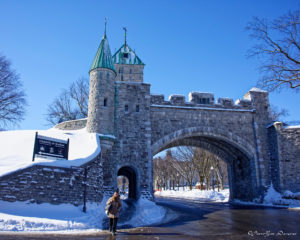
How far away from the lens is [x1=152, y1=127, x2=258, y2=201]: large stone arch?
18.0 m

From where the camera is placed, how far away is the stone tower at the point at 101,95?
15734 millimetres

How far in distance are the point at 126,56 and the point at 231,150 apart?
76.5 feet

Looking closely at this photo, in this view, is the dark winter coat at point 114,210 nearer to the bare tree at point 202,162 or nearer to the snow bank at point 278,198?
the snow bank at point 278,198

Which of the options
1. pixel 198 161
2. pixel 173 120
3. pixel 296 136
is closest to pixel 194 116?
pixel 173 120

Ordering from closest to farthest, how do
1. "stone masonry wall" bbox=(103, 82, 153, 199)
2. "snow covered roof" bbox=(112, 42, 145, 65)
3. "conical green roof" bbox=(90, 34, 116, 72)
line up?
1. "stone masonry wall" bbox=(103, 82, 153, 199)
2. "conical green roof" bbox=(90, 34, 116, 72)
3. "snow covered roof" bbox=(112, 42, 145, 65)

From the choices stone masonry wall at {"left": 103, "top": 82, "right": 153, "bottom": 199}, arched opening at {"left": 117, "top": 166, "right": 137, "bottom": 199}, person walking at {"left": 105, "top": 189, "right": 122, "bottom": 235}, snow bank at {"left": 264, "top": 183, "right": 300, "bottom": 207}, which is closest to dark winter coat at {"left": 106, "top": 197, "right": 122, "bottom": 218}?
person walking at {"left": 105, "top": 189, "right": 122, "bottom": 235}

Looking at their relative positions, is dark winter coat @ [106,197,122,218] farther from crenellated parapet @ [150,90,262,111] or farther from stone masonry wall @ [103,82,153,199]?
crenellated parapet @ [150,90,262,111]

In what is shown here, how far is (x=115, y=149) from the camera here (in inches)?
642

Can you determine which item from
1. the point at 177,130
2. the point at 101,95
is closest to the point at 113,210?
the point at 101,95

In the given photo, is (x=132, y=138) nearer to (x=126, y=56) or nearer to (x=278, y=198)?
(x=278, y=198)

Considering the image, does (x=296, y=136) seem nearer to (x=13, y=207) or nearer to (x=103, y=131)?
(x=103, y=131)

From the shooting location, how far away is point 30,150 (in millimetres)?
12094

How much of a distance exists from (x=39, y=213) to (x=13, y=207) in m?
0.87

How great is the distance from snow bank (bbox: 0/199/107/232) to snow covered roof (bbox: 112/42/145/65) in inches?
1144
